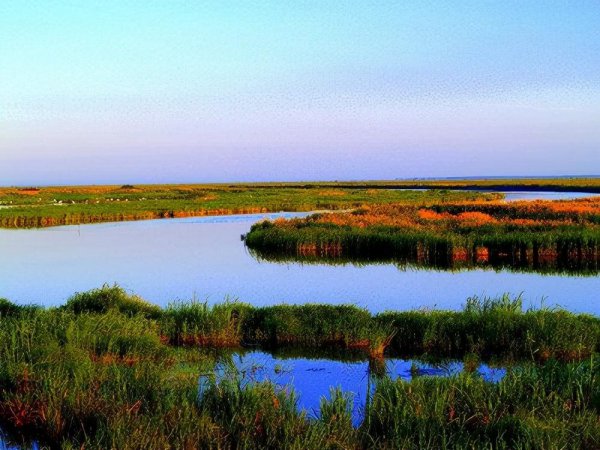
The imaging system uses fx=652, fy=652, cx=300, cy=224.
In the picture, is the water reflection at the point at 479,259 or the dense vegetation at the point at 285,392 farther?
the water reflection at the point at 479,259

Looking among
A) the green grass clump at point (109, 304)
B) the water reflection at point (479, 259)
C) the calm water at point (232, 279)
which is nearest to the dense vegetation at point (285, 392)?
the green grass clump at point (109, 304)

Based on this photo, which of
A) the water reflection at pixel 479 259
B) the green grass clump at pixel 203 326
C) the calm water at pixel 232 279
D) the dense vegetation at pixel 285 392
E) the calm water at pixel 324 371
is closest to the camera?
the dense vegetation at pixel 285 392

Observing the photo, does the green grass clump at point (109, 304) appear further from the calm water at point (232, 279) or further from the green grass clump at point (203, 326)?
the calm water at point (232, 279)

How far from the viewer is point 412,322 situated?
14172mm

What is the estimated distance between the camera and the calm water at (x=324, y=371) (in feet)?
37.0

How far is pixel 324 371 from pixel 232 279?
42.0ft

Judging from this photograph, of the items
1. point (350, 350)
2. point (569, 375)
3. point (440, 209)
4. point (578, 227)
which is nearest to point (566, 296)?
point (350, 350)

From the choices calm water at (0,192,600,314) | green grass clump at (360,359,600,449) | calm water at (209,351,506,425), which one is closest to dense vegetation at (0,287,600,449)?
green grass clump at (360,359,600,449)

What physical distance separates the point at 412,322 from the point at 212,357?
14.3ft

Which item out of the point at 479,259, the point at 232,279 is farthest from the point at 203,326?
the point at 479,259

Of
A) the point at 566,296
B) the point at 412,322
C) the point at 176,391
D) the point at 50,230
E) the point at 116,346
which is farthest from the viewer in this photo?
the point at 50,230

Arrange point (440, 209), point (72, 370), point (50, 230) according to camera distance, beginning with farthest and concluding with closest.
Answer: point (440, 209)
point (50, 230)
point (72, 370)

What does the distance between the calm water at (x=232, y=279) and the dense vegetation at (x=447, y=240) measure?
2283 millimetres

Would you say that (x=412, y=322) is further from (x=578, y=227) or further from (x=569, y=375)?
(x=578, y=227)
